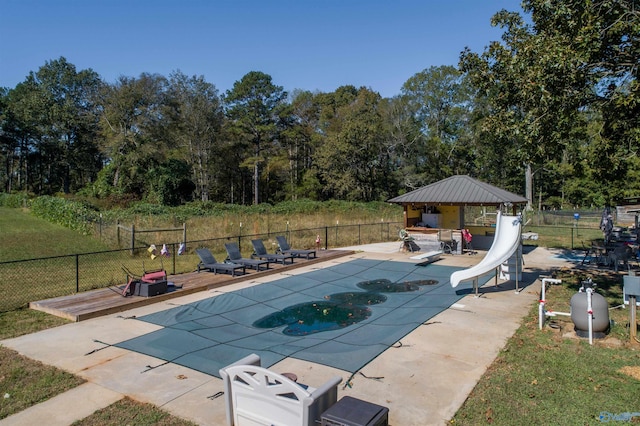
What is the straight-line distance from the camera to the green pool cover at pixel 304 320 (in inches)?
247

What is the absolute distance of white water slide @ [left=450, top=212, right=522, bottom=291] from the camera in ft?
32.6

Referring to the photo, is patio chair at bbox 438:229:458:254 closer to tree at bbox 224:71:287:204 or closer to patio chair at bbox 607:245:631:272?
patio chair at bbox 607:245:631:272

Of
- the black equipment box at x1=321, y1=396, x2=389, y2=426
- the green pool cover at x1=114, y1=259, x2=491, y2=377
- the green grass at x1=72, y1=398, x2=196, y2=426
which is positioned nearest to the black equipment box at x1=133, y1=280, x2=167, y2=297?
the green pool cover at x1=114, y1=259, x2=491, y2=377

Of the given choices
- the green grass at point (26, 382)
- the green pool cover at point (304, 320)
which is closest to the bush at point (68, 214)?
the green pool cover at point (304, 320)

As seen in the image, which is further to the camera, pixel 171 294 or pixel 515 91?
pixel 515 91

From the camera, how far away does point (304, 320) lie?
8398 mm

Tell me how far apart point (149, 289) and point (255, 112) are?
123 ft

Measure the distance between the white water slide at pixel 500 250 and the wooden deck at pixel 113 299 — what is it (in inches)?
234

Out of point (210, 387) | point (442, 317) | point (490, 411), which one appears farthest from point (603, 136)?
point (210, 387)

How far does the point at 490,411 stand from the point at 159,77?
138 feet

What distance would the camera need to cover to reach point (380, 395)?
4.95 metres

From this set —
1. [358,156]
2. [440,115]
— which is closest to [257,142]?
[358,156]

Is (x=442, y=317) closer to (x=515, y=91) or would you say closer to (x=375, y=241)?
(x=515, y=91)

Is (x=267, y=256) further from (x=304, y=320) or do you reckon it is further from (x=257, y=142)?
(x=257, y=142)
